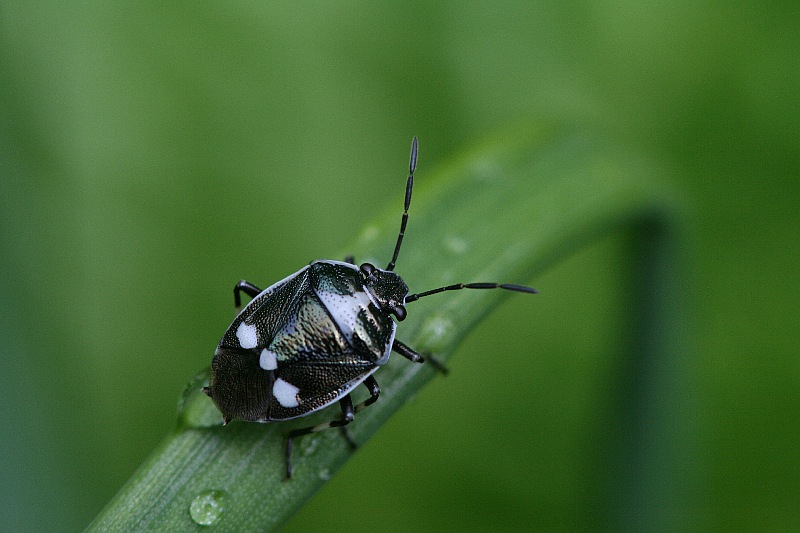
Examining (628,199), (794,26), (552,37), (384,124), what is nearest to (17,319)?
(384,124)

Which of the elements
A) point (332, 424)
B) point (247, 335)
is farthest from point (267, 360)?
point (332, 424)

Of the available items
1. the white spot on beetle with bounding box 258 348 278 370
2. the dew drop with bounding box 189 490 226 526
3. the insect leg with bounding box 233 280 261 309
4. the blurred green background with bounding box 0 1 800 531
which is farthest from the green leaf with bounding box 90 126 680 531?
the blurred green background with bounding box 0 1 800 531

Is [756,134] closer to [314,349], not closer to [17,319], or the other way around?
[314,349]

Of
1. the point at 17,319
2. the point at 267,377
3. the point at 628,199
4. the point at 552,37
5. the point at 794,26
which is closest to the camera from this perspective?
the point at 267,377

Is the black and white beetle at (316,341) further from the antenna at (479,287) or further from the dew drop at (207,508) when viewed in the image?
the dew drop at (207,508)

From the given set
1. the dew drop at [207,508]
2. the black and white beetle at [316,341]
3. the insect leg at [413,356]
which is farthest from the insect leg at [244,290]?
the dew drop at [207,508]
